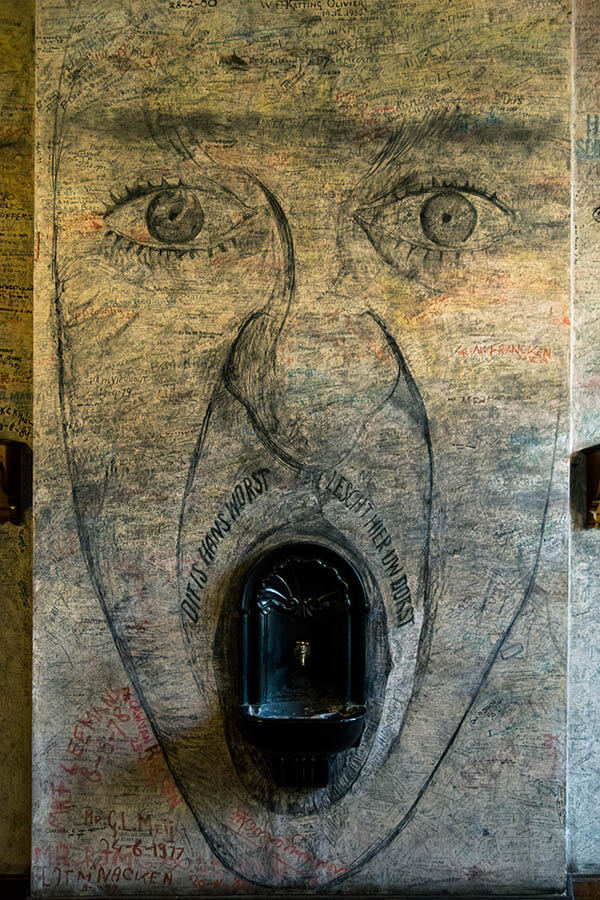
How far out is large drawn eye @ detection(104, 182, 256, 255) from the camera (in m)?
2.82

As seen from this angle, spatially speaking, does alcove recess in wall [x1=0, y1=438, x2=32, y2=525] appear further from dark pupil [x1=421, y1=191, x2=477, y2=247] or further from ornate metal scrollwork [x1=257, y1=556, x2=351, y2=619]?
dark pupil [x1=421, y1=191, x2=477, y2=247]

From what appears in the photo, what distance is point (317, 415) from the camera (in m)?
2.80

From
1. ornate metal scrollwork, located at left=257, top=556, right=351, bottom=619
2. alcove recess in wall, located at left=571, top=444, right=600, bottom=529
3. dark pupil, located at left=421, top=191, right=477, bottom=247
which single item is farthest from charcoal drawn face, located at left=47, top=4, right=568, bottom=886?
alcove recess in wall, located at left=571, top=444, right=600, bottom=529

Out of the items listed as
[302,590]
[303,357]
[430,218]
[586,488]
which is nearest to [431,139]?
[430,218]

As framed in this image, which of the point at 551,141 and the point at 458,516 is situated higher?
the point at 551,141

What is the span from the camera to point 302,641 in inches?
108

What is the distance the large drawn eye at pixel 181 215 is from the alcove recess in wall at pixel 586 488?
5.04 ft

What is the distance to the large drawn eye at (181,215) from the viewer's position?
9.25 feet

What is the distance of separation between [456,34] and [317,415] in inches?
56.1

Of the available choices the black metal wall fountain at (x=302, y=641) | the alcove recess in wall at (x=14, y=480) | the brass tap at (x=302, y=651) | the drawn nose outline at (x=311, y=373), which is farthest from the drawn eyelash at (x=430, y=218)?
the alcove recess in wall at (x=14, y=480)

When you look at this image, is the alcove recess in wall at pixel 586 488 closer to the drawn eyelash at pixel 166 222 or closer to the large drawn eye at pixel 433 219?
the large drawn eye at pixel 433 219

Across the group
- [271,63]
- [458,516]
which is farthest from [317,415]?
[271,63]

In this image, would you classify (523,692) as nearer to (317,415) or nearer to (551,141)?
(317,415)

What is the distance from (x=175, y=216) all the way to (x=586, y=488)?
1.81 metres
